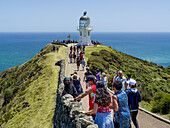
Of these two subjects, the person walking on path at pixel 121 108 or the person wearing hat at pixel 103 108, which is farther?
the person walking on path at pixel 121 108

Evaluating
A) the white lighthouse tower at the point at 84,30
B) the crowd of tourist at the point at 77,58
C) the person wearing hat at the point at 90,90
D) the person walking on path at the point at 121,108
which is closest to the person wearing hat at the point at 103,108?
the person walking on path at the point at 121,108

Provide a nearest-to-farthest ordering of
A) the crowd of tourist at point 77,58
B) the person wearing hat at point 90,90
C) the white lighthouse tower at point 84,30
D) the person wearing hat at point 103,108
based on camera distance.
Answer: the person wearing hat at point 103,108 < the person wearing hat at point 90,90 < the crowd of tourist at point 77,58 < the white lighthouse tower at point 84,30

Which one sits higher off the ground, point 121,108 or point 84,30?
point 84,30

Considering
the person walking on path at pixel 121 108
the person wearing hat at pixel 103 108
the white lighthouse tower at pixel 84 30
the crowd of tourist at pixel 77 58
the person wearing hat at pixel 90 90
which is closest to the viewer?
the person wearing hat at pixel 103 108

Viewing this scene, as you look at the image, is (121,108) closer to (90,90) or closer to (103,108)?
(103,108)

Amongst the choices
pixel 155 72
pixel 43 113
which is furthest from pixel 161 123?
pixel 155 72

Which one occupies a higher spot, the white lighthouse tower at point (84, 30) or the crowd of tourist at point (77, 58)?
the white lighthouse tower at point (84, 30)

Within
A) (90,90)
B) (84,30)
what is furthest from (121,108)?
(84,30)

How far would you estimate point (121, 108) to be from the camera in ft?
18.0

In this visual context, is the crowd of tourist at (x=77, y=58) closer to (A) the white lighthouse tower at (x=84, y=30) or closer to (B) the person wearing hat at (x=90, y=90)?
(B) the person wearing hat at (x=90, y=90)

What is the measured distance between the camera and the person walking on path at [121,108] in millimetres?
5434

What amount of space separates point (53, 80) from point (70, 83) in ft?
40.0

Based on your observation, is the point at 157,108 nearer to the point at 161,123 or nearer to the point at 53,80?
the point at 161,123

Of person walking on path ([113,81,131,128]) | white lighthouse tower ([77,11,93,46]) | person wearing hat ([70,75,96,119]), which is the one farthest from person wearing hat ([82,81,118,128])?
white lighthouse tower ([77,11,93,46])
